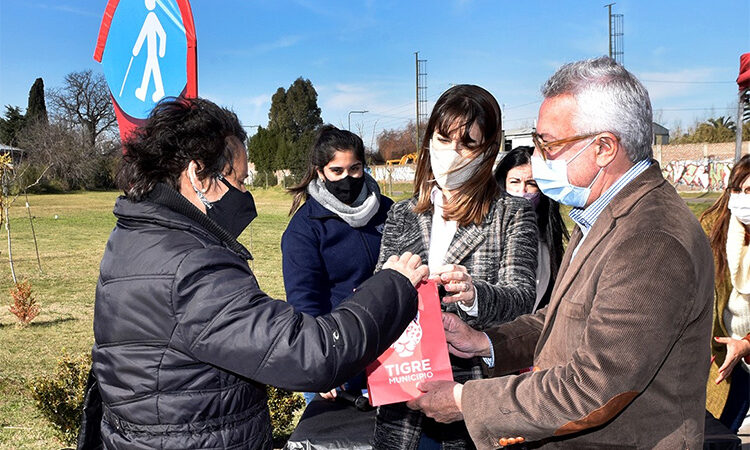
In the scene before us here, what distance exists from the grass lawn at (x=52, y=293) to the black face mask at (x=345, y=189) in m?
3.39

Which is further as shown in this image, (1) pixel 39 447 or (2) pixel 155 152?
(1) pixel 39 447

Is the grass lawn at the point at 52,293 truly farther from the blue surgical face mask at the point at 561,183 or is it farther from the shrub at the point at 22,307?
the blue surgical face mask at the point at 561,183

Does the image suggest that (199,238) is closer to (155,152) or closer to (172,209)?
(172,209)

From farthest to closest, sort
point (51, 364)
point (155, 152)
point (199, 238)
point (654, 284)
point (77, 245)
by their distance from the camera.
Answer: point (77, 245) → point (51, 364) → point (155, 152) → point (199, 238) → point (654, 284)

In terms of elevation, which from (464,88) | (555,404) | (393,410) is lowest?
(393,410)

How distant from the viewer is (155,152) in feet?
7.14

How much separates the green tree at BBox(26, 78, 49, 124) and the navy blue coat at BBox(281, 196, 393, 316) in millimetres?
69157

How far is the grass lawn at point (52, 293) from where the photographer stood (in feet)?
20.6

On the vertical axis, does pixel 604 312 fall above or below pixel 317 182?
below

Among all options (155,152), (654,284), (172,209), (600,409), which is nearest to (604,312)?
(654,284)

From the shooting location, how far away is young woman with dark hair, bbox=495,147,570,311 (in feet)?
11.7

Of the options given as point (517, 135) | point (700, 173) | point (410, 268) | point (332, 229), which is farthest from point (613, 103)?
point (517, 135)

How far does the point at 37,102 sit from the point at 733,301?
7376cm

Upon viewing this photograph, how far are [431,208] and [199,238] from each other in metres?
1.25
